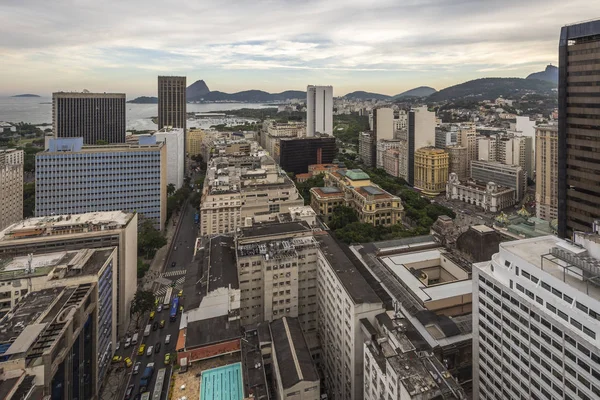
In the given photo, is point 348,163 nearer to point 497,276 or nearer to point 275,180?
point 275,180

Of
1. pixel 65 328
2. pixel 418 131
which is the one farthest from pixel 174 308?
pixel 418 131

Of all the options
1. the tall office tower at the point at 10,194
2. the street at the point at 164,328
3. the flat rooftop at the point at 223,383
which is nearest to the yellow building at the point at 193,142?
the tall office tower at the point at 10,194

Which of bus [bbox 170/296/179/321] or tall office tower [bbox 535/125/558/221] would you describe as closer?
bus [bbox 170/296/179/321]

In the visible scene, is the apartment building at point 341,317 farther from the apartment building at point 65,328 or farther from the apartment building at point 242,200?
the apartment building at point 65,328

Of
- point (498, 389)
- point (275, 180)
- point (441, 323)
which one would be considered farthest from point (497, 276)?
point (275, 180)

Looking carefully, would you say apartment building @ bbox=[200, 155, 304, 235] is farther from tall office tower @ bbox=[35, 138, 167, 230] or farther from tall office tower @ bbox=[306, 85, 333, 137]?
tall office tower @ bbox=[306, 85, 333, 137]

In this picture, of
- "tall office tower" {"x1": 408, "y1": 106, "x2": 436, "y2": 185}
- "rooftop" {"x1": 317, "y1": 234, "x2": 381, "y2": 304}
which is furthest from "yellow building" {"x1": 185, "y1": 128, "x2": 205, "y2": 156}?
"rooftop" {"x1": 317, "y1": 234, "x2": 381, "y2": 304}
